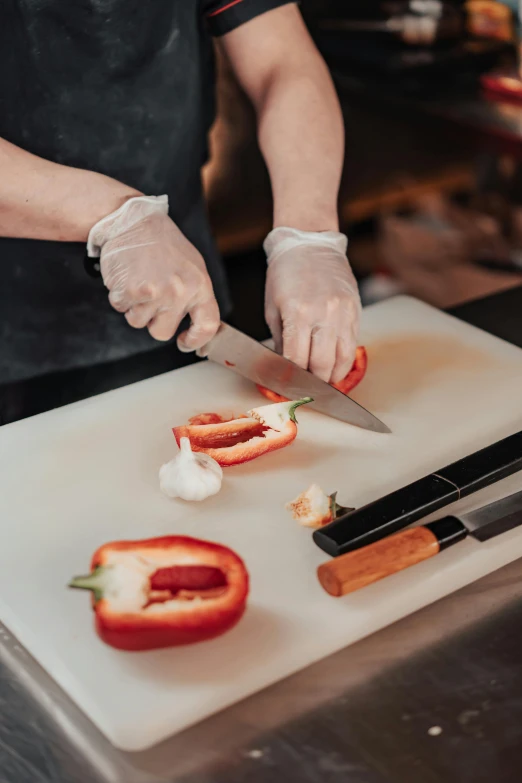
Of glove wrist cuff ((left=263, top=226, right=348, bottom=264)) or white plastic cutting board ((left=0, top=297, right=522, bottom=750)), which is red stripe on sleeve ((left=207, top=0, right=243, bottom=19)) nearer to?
glove wrist cuff ((left=263, top=226, right=348, bottom=264))

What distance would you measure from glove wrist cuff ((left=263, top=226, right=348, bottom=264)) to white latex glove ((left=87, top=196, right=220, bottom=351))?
0.57 ft

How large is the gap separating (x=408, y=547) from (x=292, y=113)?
2.74 feet

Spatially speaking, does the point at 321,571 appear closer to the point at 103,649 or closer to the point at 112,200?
the point at 103,649

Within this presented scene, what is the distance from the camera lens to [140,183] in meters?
1.47

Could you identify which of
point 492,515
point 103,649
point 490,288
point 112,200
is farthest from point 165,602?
point 490,288

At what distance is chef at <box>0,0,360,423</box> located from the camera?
1.23 m

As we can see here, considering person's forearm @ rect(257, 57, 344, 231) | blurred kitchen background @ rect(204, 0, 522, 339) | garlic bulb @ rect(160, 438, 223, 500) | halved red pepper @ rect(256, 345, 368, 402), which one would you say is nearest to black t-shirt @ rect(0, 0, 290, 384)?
person's forearm @ rect(257, 57, 344, 231)

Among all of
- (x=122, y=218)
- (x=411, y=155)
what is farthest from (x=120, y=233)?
(x=411, y=155)

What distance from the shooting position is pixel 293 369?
1258 millimetres

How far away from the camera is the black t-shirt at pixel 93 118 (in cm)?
134

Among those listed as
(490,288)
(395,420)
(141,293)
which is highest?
(141,293)

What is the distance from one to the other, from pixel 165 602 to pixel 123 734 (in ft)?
0.40

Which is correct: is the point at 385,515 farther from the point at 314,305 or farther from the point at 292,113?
the point at 292,113

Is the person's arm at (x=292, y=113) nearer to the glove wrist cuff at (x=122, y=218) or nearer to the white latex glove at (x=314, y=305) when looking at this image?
the white latex glove at (x=314, y=305)
